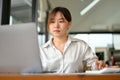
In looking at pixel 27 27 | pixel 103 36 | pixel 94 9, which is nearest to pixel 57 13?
pixel 27 27

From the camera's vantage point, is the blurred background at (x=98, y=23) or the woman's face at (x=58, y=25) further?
the blurred background at (x=98, y=23)

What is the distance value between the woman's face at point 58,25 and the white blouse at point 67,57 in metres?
0.09

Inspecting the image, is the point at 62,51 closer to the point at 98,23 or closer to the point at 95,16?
the point at 95,16

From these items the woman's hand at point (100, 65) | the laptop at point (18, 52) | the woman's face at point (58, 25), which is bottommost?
the woman's hand at point (100, 65)

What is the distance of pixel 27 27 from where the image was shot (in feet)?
4.08

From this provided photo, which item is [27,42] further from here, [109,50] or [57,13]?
[109,50]

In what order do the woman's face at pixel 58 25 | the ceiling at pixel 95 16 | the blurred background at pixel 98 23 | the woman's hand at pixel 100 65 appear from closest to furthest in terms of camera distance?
the woman's hand at pixel 100 65 → the woman's face at pixel 58 25 → the ceiling at pixel 95 16 → the blurred background at pixel 98 23

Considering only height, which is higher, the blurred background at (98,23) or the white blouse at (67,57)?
the blurred background at (98,23)

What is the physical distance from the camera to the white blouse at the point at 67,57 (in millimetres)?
1851

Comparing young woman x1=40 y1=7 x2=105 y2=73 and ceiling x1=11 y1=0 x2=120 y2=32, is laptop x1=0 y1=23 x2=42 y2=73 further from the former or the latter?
ceiling x1=11 y1=0 x2=120 y2=32

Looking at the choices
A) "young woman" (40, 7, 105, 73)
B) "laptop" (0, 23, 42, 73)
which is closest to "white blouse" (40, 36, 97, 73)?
"young woman" (40, 7, 105, 73)

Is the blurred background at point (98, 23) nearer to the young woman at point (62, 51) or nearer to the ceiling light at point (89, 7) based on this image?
the ceiling light at point (89, 7)

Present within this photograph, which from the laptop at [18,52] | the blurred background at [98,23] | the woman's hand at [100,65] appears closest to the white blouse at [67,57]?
the woman's hand at [100,65]

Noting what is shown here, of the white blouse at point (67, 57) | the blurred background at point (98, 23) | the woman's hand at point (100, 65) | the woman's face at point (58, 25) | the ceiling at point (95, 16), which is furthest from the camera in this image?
the blurred background at point (98, 23)
